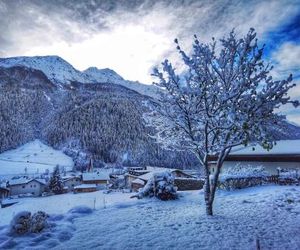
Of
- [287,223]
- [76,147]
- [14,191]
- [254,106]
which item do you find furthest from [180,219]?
[76,147]

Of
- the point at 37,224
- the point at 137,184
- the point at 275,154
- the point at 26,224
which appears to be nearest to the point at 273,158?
the point at 275,154

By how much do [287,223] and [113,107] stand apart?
17838 centimetres

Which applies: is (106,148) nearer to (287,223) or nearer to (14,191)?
(14,191)

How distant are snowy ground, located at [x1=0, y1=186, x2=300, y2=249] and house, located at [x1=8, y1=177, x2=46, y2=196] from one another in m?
70.4

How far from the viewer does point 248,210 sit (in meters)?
12.8

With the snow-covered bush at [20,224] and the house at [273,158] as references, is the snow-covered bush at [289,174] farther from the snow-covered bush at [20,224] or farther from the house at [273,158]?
the snow-covered bush at [20,224]

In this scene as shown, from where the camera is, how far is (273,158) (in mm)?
22969

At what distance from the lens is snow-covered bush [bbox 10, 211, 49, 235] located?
9.88 m

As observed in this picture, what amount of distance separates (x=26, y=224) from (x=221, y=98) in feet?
30.0

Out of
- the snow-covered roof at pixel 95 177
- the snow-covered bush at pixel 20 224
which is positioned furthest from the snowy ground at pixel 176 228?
the snow-covered roof at pixel 95 177

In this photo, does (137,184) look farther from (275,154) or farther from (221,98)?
(221,98)

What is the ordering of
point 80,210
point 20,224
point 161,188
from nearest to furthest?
point 20,224
point 80,210
point 161,188

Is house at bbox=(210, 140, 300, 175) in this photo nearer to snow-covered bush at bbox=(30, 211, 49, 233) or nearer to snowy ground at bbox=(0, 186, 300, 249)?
snowy ground at bbox=(0, 186, 300, 249)

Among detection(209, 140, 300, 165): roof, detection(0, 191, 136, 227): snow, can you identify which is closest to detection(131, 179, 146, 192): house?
detection(0, 191, 136, 227): snow
